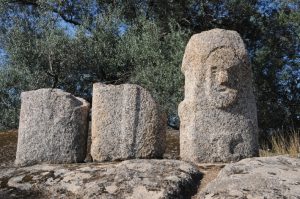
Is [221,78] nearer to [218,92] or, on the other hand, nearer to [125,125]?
[218,92]

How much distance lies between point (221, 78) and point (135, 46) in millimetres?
8018

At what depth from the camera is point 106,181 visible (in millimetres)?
5500

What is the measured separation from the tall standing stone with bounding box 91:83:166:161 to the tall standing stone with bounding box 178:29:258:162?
0.47m

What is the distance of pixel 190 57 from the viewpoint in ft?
23.4

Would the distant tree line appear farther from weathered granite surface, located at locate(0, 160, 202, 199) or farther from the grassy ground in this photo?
weathered granite surface, located at locate(0, 160, 202, 199)

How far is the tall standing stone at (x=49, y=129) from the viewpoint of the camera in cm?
696

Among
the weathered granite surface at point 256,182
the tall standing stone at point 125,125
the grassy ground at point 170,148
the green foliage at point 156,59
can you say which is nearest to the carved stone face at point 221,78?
the tall standing stone at point 125,125

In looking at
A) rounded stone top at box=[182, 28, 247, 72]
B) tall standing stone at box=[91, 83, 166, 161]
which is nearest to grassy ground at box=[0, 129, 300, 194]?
tall standing stone at box=[91, 83, 166, 161]

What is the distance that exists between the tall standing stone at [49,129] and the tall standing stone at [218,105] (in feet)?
5.49

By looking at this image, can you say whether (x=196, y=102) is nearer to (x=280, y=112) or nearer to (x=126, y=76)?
(x=126, y=76)

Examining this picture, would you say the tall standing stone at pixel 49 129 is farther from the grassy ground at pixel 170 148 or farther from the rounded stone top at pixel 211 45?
the rounded stone top at pixel 211 45

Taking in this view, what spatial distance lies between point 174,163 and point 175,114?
7.62m

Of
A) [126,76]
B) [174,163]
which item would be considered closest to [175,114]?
[126,76]

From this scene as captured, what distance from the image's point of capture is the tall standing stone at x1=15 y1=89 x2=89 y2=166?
6.96 metres
